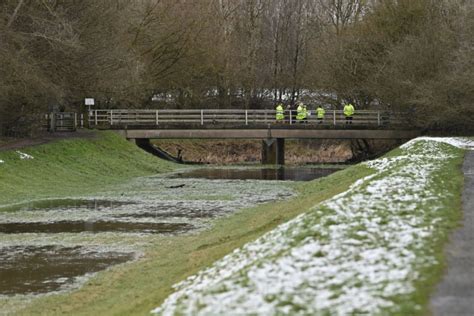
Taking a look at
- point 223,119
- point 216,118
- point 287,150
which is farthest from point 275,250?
point 287,150

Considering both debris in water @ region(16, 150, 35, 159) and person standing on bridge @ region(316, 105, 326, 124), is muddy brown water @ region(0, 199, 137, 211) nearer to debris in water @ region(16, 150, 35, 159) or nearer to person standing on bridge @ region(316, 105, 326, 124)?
debris in water @ region(16, 150, 35, 159)

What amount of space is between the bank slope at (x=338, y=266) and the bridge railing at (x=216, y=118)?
36.1 metres

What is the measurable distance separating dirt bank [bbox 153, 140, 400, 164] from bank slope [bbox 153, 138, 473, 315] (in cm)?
4155

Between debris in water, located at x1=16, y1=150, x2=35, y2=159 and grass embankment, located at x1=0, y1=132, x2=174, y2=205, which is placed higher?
debris in water, located at x1=16, y1=150, x2=35, y2=159

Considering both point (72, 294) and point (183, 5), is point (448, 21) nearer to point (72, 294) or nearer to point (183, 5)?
point (183, 5)

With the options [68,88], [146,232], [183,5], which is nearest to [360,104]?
[183,5]

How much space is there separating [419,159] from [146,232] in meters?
9.78

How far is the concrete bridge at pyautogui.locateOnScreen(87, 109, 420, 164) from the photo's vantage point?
48719 millimetres

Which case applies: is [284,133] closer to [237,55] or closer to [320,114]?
[320,114]

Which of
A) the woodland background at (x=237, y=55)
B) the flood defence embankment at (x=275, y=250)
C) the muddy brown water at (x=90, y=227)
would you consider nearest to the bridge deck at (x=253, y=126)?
the woodland background at (x=237, y=55)

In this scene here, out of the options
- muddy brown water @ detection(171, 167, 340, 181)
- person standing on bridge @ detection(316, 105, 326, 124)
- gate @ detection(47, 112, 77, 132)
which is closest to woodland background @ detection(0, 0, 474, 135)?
gate @ detection(47, 112, 77, 132)

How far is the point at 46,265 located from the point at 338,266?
7.01 m

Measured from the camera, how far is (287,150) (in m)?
60.9

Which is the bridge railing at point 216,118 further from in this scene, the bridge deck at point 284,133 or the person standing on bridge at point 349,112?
the bridge deck at point 284,133
